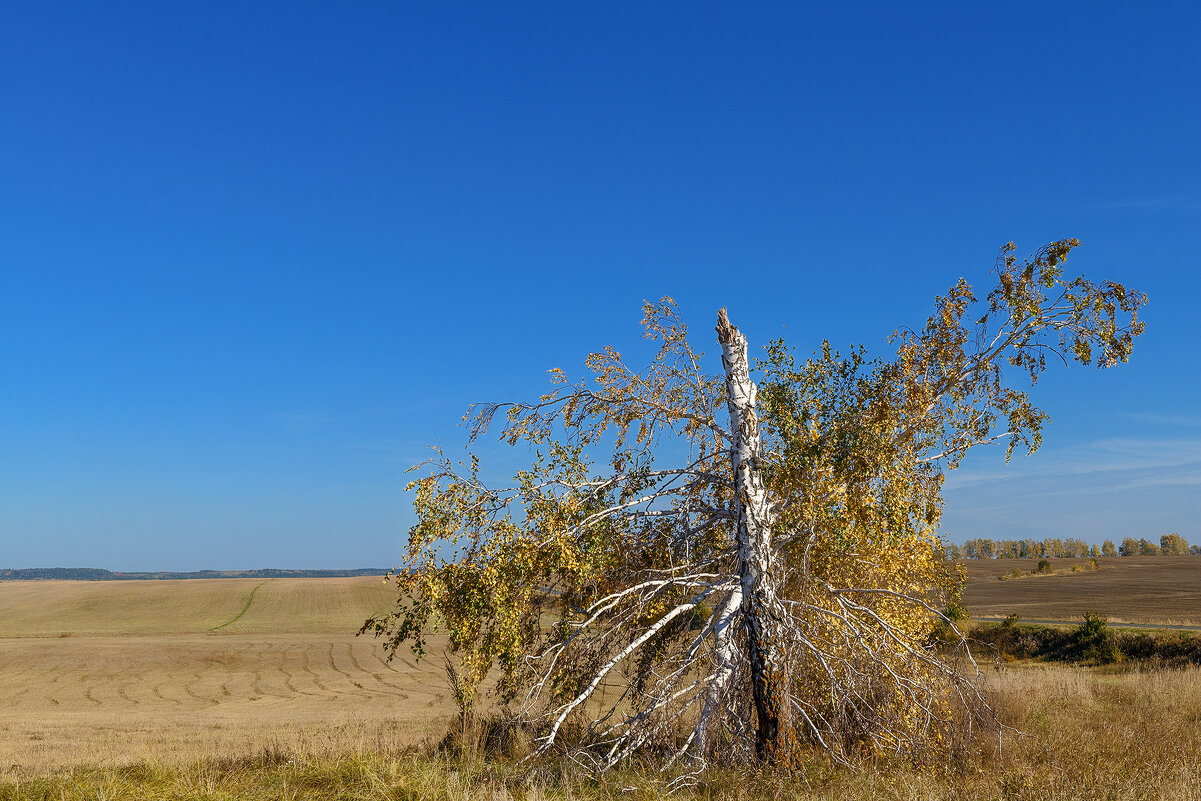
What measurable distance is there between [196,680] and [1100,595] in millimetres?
66073

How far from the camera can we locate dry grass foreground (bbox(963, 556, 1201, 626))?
49.8 metres

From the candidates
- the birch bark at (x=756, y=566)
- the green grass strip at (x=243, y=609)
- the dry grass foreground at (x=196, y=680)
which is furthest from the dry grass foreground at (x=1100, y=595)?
the green grass strip at (x=243, y=609)

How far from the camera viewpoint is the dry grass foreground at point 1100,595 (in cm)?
4978

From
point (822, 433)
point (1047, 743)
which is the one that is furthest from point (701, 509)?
point (1047, 743)

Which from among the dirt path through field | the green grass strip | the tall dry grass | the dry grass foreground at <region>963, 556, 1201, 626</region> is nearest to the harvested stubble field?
the tall dry grass

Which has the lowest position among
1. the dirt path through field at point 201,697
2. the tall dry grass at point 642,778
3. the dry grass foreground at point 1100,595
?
the dry grass foreground at point 1100,595

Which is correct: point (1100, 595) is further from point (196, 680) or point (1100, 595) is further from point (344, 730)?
point (344, 730)

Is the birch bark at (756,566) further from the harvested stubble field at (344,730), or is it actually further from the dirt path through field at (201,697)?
the dirt path through field at (201,697)

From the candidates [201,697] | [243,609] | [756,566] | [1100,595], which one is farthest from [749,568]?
[243,609]

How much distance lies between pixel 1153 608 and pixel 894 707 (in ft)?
171

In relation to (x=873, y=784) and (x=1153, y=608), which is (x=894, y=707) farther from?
(x=1153, y=608)

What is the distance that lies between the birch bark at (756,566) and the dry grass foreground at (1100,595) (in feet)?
107

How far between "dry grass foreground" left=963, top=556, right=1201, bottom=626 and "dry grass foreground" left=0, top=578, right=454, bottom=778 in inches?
1178

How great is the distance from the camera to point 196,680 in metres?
42.8
